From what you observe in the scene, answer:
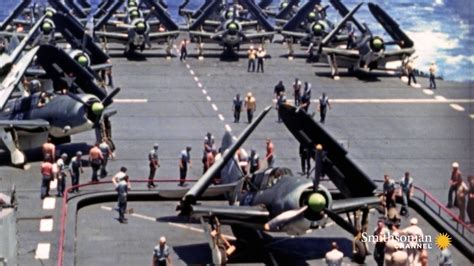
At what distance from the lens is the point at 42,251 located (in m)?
36.9

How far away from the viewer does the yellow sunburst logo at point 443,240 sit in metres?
36.6

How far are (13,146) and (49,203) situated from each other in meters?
5.61

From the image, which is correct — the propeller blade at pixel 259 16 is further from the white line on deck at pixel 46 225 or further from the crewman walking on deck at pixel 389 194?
the white line on deck at pixel 46 225

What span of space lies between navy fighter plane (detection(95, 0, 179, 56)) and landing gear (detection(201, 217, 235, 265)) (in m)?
43.7

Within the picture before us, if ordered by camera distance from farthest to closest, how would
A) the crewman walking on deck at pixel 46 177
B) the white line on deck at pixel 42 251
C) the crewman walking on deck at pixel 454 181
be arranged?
the crewman walking on deck at pixel 46 177, the crewman walking on deck at pixel 454 181, the white line on deck at pixel 42 251

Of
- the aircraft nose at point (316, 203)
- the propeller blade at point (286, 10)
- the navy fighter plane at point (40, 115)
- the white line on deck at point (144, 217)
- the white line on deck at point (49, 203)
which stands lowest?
the white line on deck at point (144, 217)

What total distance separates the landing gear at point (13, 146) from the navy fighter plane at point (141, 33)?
30299 millimetres

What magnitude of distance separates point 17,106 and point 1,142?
306 cm

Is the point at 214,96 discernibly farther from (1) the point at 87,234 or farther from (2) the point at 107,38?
(1) the point at 87,234

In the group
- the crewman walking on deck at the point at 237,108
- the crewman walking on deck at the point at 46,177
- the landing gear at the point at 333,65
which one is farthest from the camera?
the landing gear at the point at 333,65

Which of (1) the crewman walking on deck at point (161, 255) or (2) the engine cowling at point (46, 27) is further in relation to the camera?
(2) the engine cowling at point (46, 27)

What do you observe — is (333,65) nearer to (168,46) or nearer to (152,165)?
(168,46)

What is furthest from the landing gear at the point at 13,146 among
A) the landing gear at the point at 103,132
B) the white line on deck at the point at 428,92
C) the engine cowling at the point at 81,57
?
the white line on deck at the point at 428,92

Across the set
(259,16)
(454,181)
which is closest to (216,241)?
(454,181)
